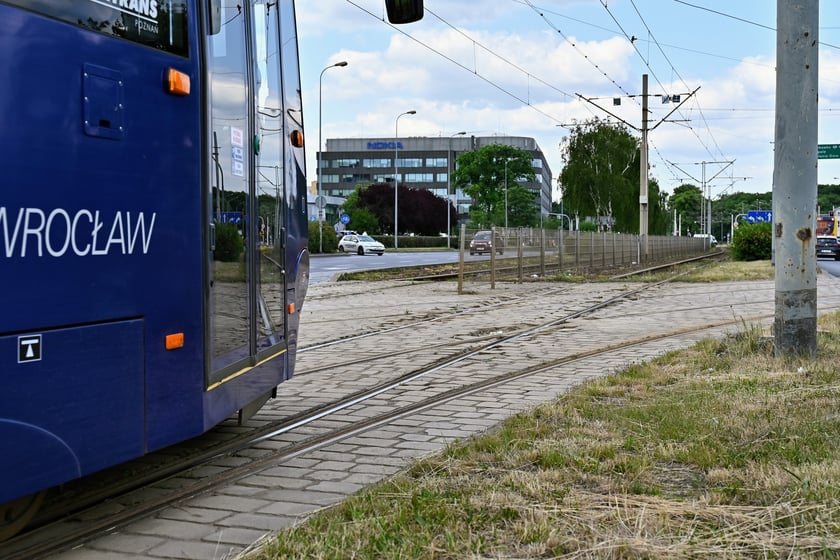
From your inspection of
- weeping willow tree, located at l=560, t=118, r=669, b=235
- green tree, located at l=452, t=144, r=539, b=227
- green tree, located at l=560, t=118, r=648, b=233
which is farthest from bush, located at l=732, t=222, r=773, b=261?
green tree, located at l=452, t=144, r=539, b=227

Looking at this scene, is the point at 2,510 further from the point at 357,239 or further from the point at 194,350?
the point at 357,239

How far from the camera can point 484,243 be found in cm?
2592

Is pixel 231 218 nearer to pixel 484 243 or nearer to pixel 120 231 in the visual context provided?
pixel 120 231

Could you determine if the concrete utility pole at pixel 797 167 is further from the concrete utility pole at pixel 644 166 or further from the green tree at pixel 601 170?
the green tree at pixel 601 170

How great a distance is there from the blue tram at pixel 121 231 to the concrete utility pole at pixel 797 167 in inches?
175

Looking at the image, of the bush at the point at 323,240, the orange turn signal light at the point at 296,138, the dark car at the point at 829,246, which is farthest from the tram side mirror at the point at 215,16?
the dark car at the point at 829,246

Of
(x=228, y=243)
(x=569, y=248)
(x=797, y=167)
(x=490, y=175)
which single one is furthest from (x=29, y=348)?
(x=490, y=175)

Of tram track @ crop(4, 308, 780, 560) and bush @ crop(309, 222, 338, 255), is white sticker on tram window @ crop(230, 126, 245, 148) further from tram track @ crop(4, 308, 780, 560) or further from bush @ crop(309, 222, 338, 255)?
bush @ crop(309, 222, 338, 255)

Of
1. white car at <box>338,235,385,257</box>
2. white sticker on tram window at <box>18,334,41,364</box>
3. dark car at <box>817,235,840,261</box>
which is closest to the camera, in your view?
white sticker on tram window at <box>18,334,41,364</box>

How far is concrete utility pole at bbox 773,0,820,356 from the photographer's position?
26.7 ft

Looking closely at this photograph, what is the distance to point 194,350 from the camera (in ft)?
14.2

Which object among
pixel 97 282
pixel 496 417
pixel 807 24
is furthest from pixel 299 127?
pixel 807 24

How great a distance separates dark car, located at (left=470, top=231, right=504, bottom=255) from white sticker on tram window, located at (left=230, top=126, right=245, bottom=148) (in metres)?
19.4

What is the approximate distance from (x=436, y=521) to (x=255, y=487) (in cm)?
135
